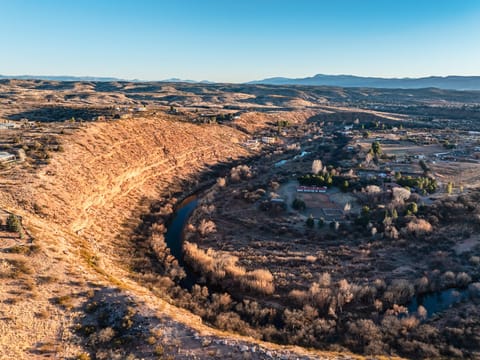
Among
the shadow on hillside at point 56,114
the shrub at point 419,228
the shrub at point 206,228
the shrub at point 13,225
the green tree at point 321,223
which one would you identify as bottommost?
the shrub at point 206,228

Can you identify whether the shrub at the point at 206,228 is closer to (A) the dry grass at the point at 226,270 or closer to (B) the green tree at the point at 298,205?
(A) the dry grass at the point at 226,270

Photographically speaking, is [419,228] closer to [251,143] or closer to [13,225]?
[13,225]

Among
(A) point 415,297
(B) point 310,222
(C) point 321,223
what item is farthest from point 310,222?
(A) point 415,297

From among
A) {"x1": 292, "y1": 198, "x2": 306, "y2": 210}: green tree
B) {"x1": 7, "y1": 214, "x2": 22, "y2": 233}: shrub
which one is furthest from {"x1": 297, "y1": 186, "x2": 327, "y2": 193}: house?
{"x1": 7, "y1": 214, "x2": 22, "y2": 233}: shrub

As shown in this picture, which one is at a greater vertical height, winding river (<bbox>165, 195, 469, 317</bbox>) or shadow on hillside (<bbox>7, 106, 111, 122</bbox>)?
shadow on hillside (<bbox>7, 106, 111, 122</bbox>)

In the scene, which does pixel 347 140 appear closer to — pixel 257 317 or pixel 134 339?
pixel 257 317

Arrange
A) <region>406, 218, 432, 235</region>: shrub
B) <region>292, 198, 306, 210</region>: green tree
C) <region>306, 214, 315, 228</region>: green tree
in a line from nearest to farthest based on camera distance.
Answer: <region>406, 218, 432, 235</region>: shrub → <region>306, 214, 315, 228</region>: green tree → <region>292, 198, 306, 210</region>: green tree

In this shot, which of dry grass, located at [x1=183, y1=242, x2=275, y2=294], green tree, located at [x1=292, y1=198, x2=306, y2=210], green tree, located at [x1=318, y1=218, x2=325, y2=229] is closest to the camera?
dry grass, located at [x1=183, y1=242, x2=275, y2=294]

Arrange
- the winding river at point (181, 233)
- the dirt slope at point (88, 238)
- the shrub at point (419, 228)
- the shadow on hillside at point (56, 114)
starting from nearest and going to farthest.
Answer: the dirt slope at point (88, 238) → the winding river at point (181, 233) → the shrub at point (419, 228) → the shadow on hillside at point (56, 114)

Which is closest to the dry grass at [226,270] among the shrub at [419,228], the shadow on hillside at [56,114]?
the shrub at [419,228]

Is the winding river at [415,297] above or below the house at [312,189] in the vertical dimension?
below

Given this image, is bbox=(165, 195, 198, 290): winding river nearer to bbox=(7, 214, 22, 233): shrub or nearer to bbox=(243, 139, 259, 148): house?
bbox=(7, 214, 22, 233): shrub
